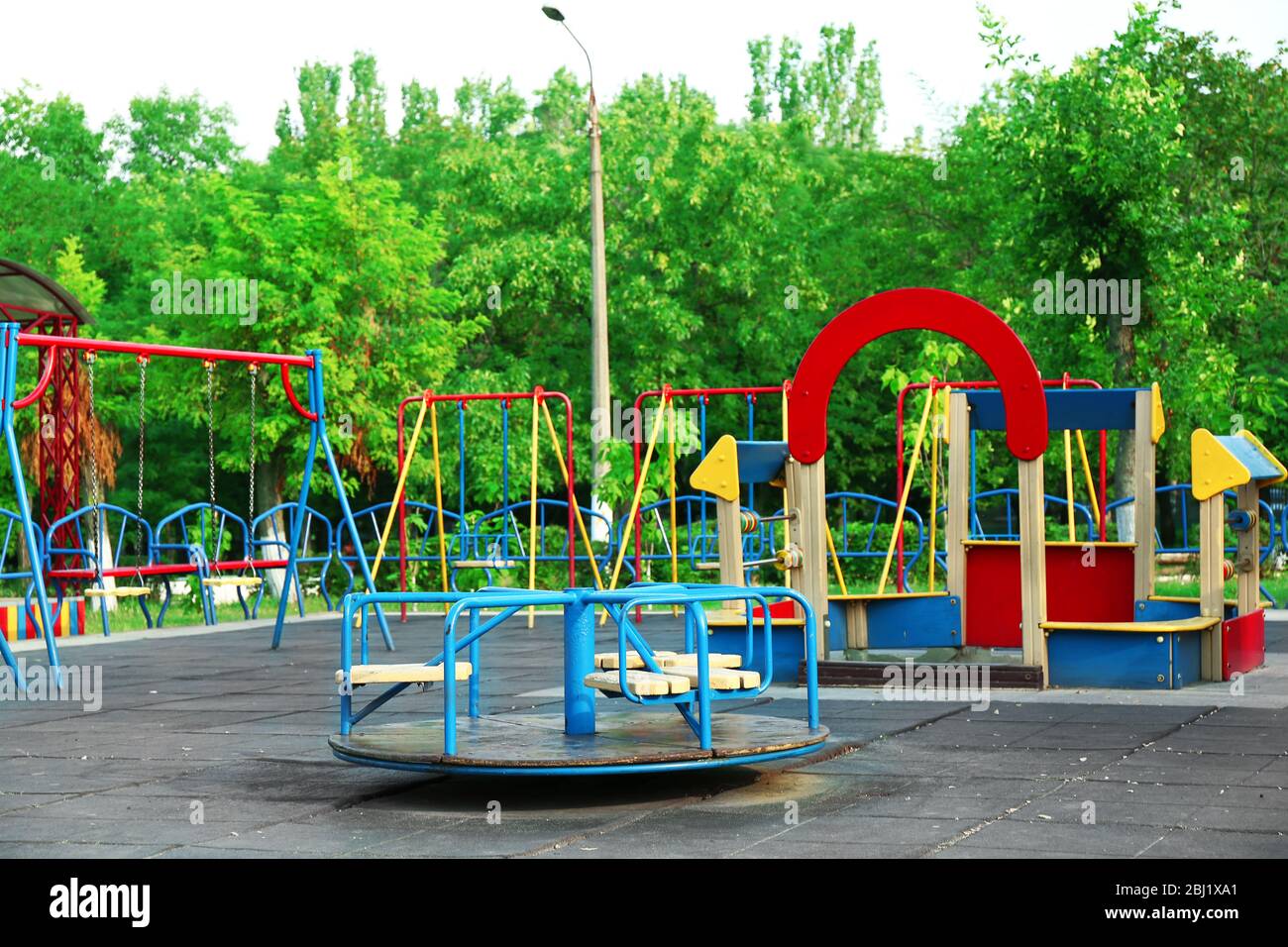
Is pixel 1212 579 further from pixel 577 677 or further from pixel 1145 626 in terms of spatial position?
pixel 577 677

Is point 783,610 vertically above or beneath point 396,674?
beneath

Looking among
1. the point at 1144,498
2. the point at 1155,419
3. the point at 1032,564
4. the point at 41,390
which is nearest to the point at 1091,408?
the point at 1155,419

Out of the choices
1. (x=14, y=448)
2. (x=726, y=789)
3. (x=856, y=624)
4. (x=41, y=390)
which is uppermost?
(x=41, y=390)

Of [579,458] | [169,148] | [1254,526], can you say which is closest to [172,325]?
[579,458]

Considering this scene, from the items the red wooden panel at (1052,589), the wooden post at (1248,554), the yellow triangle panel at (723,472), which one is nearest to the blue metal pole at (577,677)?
the yellow triangle panel at (723,472)

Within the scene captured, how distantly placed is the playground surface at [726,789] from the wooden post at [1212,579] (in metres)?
0.27

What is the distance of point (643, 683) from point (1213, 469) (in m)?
5.58

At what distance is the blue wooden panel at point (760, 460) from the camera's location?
11.8 meters

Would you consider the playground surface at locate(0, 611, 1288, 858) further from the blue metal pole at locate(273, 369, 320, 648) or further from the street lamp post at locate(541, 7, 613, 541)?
the street lamp post at locate(541, 7, 613, 541)

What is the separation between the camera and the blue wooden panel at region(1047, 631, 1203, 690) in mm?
10578

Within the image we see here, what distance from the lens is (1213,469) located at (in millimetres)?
11031

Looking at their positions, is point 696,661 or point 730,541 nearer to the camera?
point 696,661

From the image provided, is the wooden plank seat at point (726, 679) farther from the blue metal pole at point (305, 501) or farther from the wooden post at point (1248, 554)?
the blue metal pole at point (305, 501)
